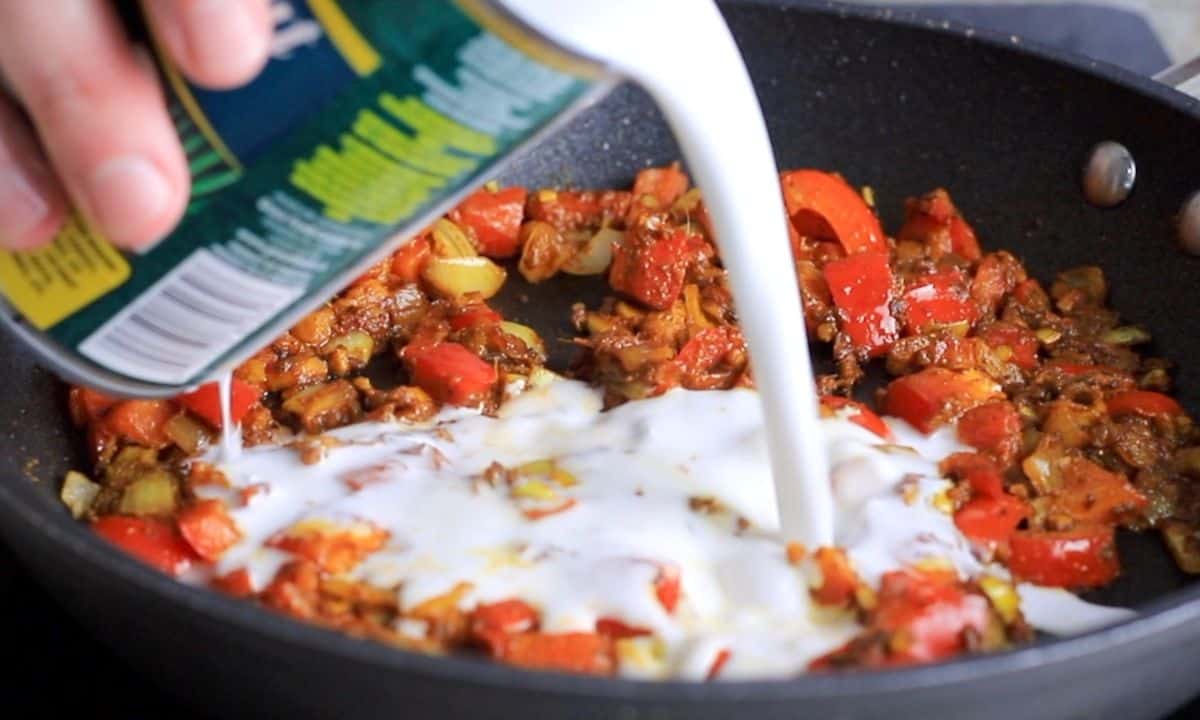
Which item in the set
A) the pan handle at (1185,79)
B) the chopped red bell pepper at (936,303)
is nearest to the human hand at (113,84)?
the chopped red bell pepper at (936,303)

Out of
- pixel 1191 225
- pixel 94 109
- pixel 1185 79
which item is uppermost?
pixel 94 109

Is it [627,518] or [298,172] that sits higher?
[298,172]

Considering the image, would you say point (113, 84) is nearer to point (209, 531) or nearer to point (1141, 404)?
point (209, 531)

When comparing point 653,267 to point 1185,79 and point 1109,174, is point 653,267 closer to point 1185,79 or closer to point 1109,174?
point 1109,174

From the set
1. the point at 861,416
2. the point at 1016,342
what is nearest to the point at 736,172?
the point at 861,416

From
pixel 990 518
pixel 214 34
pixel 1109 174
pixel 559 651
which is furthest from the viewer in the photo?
pixel 1109 174

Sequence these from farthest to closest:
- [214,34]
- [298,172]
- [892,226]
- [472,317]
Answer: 1. [892,226]
2. [472,317]
3. [298,172]
4. [214,34]

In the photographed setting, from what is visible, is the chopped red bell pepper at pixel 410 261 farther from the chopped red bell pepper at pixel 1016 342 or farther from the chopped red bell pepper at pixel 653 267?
the chopped red bell pepper at pixel 1016 342

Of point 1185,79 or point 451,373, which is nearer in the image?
point 451,373

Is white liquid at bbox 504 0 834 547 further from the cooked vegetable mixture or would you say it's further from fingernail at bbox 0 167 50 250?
fingernail at bbox 0 167 50 250
